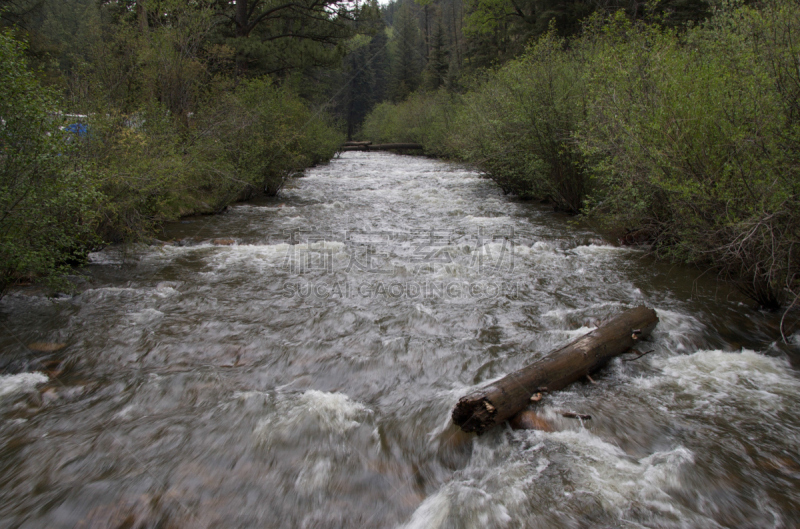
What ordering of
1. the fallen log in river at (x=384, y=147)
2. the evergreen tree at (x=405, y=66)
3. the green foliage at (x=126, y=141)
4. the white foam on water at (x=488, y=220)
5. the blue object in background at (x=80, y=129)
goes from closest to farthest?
1. the green foliage at (x=126, y=141)
2. the blue object in background at (x=80, y=129)
3. the white foam on water at (x=488, y=220)
4. the fallen log in river at (x=384, y=147)
5. the evergreen tree at (x=405, y=66)

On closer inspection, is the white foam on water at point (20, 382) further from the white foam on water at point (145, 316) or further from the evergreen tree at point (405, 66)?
the evergreen tree at point (405, 66)

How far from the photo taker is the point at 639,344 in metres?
5.64

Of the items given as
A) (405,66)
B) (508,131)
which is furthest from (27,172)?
(405,66)

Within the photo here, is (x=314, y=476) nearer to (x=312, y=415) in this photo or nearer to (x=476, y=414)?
(x=312, y=415)

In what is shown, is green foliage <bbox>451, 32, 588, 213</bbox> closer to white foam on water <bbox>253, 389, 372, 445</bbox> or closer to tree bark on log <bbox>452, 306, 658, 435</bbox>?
tree bark on log <bbox>452, 306, 658, 435</bbox>

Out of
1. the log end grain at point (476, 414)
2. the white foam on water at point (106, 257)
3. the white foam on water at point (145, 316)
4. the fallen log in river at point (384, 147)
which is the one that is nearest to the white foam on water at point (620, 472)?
the log end grain at point (476, 414)

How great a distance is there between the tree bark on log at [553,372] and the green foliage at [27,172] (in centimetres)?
552

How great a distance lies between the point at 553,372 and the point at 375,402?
1865mm

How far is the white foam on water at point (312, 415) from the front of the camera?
4.12 meters

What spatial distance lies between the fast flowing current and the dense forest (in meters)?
1.11

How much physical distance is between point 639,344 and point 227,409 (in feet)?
16.0

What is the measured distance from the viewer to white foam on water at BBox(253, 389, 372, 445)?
412 cm

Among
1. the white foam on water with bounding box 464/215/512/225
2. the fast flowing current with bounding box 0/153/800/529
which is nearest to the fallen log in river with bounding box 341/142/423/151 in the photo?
the white foam on water with bounding box 464/215/512/225

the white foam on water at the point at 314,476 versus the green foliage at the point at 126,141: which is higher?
the green foliage at the point at 126,141
